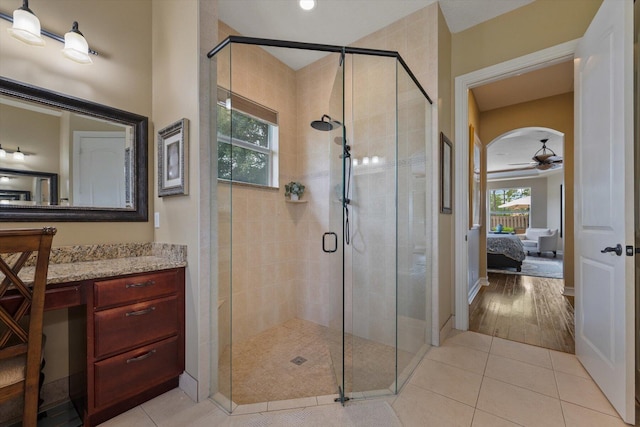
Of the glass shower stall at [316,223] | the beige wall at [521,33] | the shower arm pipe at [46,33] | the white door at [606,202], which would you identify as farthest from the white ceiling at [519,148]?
the shower arm pipe at [46,33]

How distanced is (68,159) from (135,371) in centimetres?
140

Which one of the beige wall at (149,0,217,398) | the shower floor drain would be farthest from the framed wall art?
the shower floor drain

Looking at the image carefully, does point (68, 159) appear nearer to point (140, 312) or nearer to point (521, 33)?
point (140, 312)

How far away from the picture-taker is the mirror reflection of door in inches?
71.1

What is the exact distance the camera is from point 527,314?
123 inches

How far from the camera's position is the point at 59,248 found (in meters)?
1.69

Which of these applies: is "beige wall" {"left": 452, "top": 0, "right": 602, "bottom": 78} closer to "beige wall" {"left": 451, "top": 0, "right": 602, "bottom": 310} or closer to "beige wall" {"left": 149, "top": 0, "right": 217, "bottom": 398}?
"beige wall" {"left": 451, "top": 0, "right": 602, "bottom": 310}

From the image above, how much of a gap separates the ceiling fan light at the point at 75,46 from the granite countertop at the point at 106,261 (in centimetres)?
118

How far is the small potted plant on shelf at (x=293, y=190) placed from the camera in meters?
3.00

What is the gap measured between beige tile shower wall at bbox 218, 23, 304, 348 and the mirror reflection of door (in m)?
0.81

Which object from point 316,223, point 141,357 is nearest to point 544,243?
point 316,223

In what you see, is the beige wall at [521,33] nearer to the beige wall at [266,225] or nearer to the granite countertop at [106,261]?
the beige wall at [266,225]

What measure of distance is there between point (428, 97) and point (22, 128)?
9.27 feet

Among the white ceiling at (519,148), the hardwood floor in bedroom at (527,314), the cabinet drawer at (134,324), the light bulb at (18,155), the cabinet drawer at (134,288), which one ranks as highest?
the white ceiling at (519,148)
